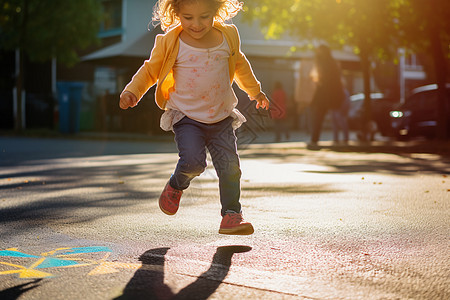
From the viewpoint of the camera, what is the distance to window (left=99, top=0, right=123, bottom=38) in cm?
3266

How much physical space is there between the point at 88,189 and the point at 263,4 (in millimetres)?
15499

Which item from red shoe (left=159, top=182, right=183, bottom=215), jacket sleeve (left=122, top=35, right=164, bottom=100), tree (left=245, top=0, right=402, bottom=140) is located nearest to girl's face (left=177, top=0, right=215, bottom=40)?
jacket sleeve (left=122, top=35, right=164, bottom=100)

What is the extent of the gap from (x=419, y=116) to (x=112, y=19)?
65.0 feet

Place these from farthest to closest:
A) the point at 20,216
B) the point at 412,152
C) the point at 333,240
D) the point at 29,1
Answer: the point at 29,1, the point at 412,152, the point at 20,216, the point at 333,240

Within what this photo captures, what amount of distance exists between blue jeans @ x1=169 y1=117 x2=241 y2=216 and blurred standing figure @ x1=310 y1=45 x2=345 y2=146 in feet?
36.4

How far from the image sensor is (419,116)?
17.4m

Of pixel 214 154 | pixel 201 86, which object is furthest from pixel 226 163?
pixel 201 86

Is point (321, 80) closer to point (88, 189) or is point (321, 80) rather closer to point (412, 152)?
point (412, 152)

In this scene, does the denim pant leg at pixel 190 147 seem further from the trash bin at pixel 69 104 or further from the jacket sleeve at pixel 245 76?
the trash bin at pixel 69 104

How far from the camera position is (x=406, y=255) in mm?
3836

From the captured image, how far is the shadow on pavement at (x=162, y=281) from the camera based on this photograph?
2963 mm

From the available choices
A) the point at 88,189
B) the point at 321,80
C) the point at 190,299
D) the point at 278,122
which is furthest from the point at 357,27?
the point at 190,299

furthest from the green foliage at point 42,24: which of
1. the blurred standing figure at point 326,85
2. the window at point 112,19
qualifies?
the blurred standing figure at point 326,85

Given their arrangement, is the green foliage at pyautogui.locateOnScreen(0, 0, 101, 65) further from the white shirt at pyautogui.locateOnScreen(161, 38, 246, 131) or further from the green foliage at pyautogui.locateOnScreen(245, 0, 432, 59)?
the white shirt at pyautogui.locateOnScreen(161, 38, 246, 131)
